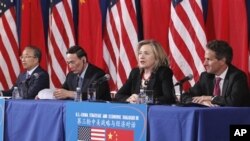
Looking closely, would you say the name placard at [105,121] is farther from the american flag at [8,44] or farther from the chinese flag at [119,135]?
the american flag at [8,44]

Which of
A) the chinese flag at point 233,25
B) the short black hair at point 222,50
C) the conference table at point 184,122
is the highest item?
the chinese flag at point 233,25

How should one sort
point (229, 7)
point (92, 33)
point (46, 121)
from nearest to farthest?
point (46, 121)
point (229, 7)
point (92, 33)

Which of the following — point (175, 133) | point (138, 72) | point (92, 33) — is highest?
point (92, 33)

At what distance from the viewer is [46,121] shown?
15.8ft

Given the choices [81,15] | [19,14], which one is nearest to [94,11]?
[81,15]

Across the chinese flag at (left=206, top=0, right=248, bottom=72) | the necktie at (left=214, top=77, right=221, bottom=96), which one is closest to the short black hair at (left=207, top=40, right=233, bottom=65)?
the necktie at (left=214, top=77, right=221, bottom=96)

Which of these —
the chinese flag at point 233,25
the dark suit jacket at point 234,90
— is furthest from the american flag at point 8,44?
the dark suit jacket at point 234,90

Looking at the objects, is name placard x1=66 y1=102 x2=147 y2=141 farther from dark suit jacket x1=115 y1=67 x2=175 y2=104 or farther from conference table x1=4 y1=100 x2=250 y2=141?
dark suit jacket x1=115 y1=67 x2=175 y2=104

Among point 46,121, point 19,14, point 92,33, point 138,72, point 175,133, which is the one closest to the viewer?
point 175,133

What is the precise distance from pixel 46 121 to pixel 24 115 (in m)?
0.27

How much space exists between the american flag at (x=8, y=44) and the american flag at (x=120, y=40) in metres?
1.47

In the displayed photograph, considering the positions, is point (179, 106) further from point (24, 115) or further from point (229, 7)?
point (229, 7)

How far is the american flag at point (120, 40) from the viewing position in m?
7.11

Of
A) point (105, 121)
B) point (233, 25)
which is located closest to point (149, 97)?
point (105, 121)
